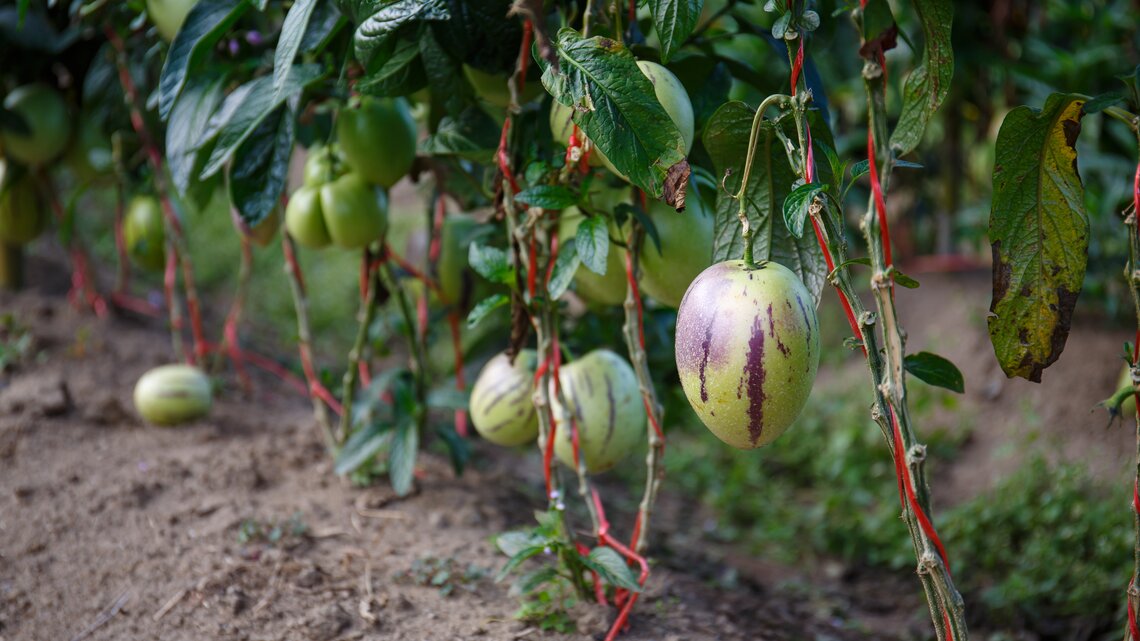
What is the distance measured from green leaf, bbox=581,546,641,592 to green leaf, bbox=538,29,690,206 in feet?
1.41

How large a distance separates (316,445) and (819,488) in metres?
1.22

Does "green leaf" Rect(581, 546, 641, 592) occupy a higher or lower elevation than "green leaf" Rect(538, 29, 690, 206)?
lower

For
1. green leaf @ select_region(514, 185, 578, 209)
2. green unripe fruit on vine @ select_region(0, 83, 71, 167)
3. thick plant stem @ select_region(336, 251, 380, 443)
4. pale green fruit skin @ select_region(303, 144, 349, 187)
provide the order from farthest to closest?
green unripe fruit on vine @ select_region(0, 83, 71, 167) → thick plant stem @ select_region(336, 251, 380, 443) → pale green fruit skin @ select_region(303, 144, 349, 187) → green leaf @ select_region(514, 185, 578, 209)

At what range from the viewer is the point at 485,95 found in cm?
118

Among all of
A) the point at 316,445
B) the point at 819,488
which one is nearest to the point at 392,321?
the point at 316,445

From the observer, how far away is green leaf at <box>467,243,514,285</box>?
44.2 inches

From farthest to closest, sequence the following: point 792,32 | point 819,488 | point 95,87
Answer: point 819,488
point 95,87
point 792,32

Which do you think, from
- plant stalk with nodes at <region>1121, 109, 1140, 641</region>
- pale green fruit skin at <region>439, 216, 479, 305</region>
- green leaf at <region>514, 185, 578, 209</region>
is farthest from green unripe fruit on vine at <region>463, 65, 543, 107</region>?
plant stalk with nodes at <region>1121, 109, 1140, 641</region>

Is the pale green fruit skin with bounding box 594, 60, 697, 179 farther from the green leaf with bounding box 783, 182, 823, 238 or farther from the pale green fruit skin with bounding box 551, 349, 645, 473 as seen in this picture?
the pale green fruit skin with bounding box 551, 349, 645, 473

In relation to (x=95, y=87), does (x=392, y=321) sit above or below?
below

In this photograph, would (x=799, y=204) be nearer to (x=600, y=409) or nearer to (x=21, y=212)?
(x=600, y=409)

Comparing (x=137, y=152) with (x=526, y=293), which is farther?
(x=137, y=152)

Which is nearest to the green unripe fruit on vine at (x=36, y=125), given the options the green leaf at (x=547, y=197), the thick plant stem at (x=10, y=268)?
the thick plant stem at (x=10, y=268)

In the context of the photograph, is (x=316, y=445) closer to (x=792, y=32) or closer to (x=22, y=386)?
(x=22, y=386)
